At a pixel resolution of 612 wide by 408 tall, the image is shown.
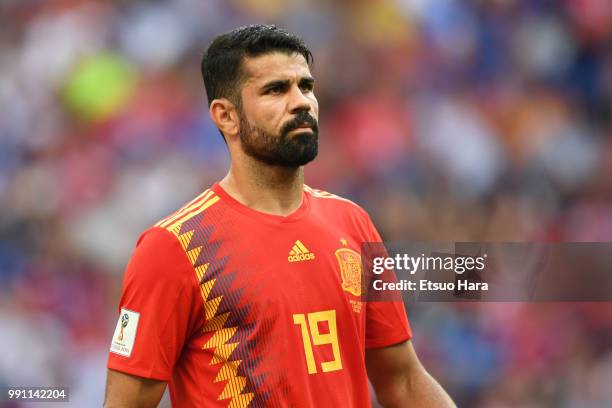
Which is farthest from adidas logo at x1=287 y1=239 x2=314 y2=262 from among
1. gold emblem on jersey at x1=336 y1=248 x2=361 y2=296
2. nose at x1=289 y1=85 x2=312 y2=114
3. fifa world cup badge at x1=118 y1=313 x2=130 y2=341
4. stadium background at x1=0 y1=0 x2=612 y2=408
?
stadium background at x1=0 y1=0 x2=612 y2=408

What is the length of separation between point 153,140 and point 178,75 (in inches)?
19.5

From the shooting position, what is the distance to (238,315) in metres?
2.79

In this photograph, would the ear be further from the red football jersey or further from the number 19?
the number 19

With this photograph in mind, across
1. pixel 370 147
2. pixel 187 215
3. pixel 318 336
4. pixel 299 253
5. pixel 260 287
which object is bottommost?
pixel 318 336

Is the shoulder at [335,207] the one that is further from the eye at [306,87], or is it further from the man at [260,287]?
the eye at [306,87]

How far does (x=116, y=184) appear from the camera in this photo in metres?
6.33

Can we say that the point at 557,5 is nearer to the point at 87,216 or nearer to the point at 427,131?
the point at 427,131

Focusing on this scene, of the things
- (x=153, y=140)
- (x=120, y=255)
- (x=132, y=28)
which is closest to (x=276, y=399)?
(x=120, y=255)

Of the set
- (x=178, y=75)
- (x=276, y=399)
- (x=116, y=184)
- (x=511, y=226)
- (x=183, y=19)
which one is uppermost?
(x=183, y=19)

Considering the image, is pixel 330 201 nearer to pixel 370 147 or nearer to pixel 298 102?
pixel 298 102

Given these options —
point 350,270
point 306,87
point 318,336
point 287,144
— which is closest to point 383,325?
point 350,270

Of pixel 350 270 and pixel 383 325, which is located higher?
pixel 350 270

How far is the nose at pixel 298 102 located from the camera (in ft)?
A: 9.54

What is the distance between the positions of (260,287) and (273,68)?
69 cm
